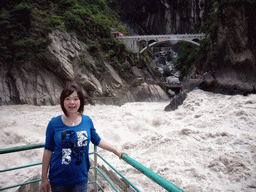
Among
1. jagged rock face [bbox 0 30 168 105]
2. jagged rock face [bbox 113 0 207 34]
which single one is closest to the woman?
jagged rock face [bbox 0 30 168 105]

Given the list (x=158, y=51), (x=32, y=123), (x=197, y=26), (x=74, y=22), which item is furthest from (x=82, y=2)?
(x=197, y=26)

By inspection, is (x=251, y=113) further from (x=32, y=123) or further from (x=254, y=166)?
(x=32, y=123)

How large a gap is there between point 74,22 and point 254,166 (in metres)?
18.0

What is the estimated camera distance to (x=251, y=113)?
814cm

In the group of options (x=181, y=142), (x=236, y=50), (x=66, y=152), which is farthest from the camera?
(x=236, y=50)

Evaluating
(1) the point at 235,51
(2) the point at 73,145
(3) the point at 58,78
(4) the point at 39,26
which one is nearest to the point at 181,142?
(2) the point at 73,145

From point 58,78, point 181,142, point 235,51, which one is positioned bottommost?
point 181,142

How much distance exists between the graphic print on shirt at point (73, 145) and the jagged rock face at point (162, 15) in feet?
145

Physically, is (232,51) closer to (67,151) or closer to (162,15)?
(67,151)

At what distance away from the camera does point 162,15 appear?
40.6m

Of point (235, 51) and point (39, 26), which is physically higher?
point (39, 26)

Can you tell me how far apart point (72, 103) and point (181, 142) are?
21.4ft

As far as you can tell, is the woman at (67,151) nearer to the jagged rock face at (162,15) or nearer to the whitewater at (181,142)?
the whitewater at (181,142)

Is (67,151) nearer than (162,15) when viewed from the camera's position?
Yes
